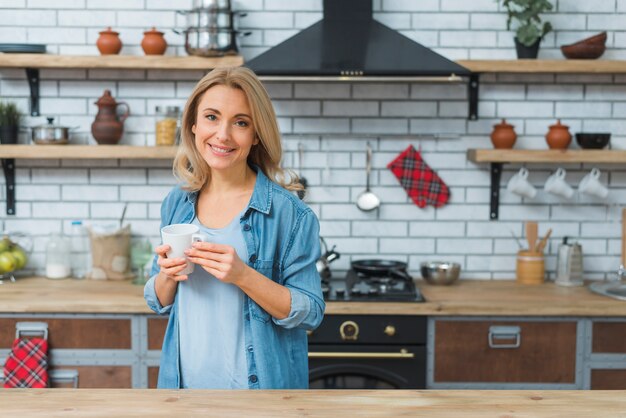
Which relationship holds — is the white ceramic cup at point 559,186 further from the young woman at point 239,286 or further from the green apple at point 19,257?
the green apple at point 19,257

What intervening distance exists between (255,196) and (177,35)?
2.03 m

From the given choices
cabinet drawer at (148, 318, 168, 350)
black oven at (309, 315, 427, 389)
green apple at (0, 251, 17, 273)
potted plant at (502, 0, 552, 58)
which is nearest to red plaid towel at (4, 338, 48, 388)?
cabinet drawer at (148, 318, 168, 350)

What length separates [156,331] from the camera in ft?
10.9

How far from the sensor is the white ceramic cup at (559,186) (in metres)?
3.77

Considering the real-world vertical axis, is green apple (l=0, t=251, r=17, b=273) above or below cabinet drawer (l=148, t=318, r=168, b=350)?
above

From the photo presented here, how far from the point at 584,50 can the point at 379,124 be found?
1.02 metres

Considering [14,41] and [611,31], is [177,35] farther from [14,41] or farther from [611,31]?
[611,31]

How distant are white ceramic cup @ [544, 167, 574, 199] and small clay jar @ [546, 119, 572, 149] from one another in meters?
0.15

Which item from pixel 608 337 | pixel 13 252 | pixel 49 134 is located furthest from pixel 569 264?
pixel 13 252

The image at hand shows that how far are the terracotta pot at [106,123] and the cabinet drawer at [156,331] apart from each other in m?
0.95

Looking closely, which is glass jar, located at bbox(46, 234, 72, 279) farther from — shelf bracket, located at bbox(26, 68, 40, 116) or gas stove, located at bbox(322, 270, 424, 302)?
gas stove, located at bbox(322, 270, 424, 302)

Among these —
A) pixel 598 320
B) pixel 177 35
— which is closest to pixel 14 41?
pixel 177 35

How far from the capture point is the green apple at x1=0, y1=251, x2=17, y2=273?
3.67 metres

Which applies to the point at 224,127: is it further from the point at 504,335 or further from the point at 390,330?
the point at 504,335
